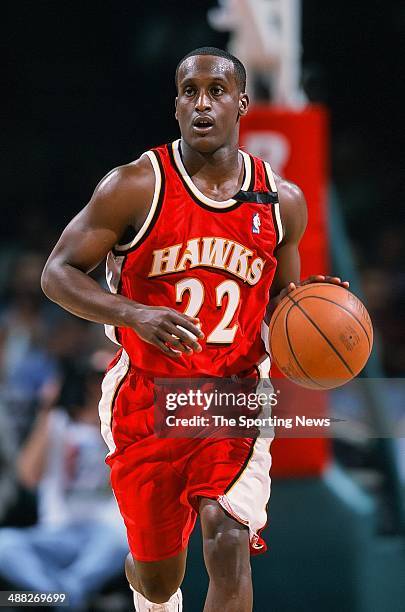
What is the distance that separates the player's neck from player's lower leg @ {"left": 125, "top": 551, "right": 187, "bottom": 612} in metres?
1.26

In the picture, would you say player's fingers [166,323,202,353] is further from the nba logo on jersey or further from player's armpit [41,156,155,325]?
the nba logo on jersey

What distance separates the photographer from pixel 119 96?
33.4 feet

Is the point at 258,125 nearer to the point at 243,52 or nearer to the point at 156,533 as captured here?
the point at 243,52

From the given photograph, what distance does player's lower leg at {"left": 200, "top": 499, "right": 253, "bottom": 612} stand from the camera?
10.0 feet

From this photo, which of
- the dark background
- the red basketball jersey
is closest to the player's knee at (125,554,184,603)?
the red basketball jersey

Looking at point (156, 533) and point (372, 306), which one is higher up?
point (372, 306)

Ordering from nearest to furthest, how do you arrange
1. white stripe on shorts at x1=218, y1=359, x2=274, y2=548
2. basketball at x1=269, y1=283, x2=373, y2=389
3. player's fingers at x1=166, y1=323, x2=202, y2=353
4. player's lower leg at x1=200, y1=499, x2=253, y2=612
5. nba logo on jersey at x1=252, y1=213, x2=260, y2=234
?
player's fingers at x1=166, y1=323, x2=202, y2=353 → player's lower leg at x1=200, y1=499, x2=253, y2=612 → white stripe on shorts at x1=218, y1=359, x2=274, y2=548 → basketball at x1=269, y1=283, x2=373, y2=389 → nba logo on jersey at x1=252, y1=213, x2=260, y2=234

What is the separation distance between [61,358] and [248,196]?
3658 millimetres

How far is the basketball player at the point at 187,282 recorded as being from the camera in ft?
10.7

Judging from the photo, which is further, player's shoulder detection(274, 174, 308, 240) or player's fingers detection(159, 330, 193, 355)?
player's shoulder detection(274, 174, 308, 240)

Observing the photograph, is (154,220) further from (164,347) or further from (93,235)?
(164,347)

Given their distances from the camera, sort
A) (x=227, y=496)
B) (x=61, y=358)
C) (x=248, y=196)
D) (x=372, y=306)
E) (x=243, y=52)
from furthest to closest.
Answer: (x=372, y=306) → (x=61, y=358) → (x=243, y=52) → (x=248, y=196) → (x=227, y=496)

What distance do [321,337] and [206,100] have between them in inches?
32.3

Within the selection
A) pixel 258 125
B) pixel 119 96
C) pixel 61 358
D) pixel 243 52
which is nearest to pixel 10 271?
pixel 61 358
